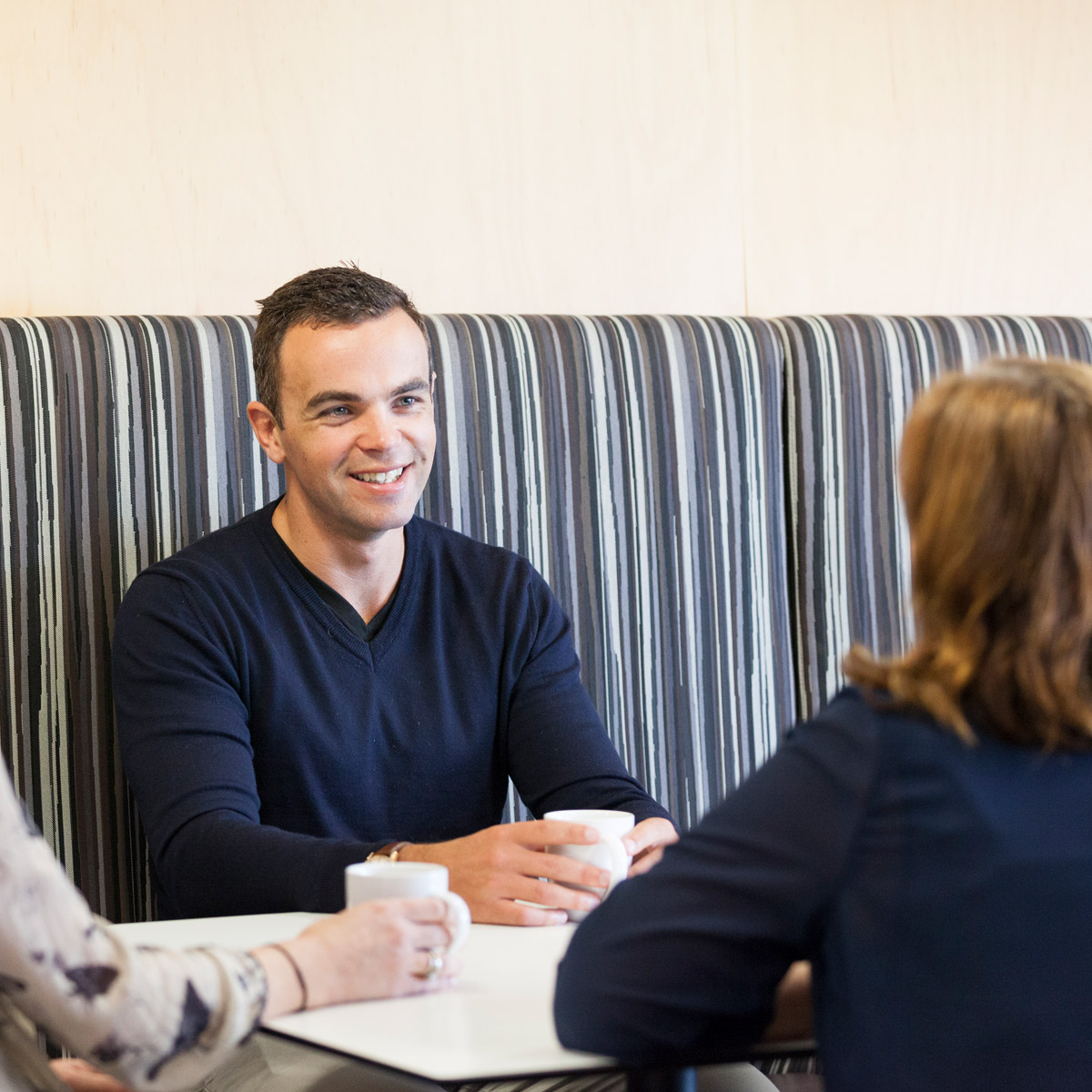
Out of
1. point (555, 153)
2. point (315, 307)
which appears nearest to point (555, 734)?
point (315, 307)

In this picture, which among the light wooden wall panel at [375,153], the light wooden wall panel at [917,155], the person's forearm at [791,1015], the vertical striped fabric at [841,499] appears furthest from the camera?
the light wooden wall panel at [917,155]

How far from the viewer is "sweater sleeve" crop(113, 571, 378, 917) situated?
1.25m

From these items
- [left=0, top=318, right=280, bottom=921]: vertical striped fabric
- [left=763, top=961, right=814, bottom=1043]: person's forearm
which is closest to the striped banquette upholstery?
[left=0, top=318, right=280, bottom=921]: vertical striped fabric

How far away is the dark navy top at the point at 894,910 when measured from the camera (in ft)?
2.39

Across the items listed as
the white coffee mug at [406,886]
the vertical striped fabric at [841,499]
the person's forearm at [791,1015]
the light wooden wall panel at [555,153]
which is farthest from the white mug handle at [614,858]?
the light wooden wall panel at [555,153]

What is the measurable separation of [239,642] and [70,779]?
0.96 feet

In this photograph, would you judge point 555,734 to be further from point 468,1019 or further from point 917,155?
point 917,155

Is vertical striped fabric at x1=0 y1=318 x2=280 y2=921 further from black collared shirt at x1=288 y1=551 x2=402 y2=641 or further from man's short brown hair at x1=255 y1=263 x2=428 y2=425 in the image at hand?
black collared shirt at x1=288 y1=551 x2=402 y2=641

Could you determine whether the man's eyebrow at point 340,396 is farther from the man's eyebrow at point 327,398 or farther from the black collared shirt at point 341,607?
the black collared shirt at point 341,607

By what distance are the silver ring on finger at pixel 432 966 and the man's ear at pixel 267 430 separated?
0.84 meters

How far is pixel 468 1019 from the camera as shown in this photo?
889 mm

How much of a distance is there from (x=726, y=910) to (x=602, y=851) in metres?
0.39

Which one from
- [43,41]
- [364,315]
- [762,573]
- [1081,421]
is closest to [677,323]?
[762,573]

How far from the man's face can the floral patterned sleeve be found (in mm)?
772
